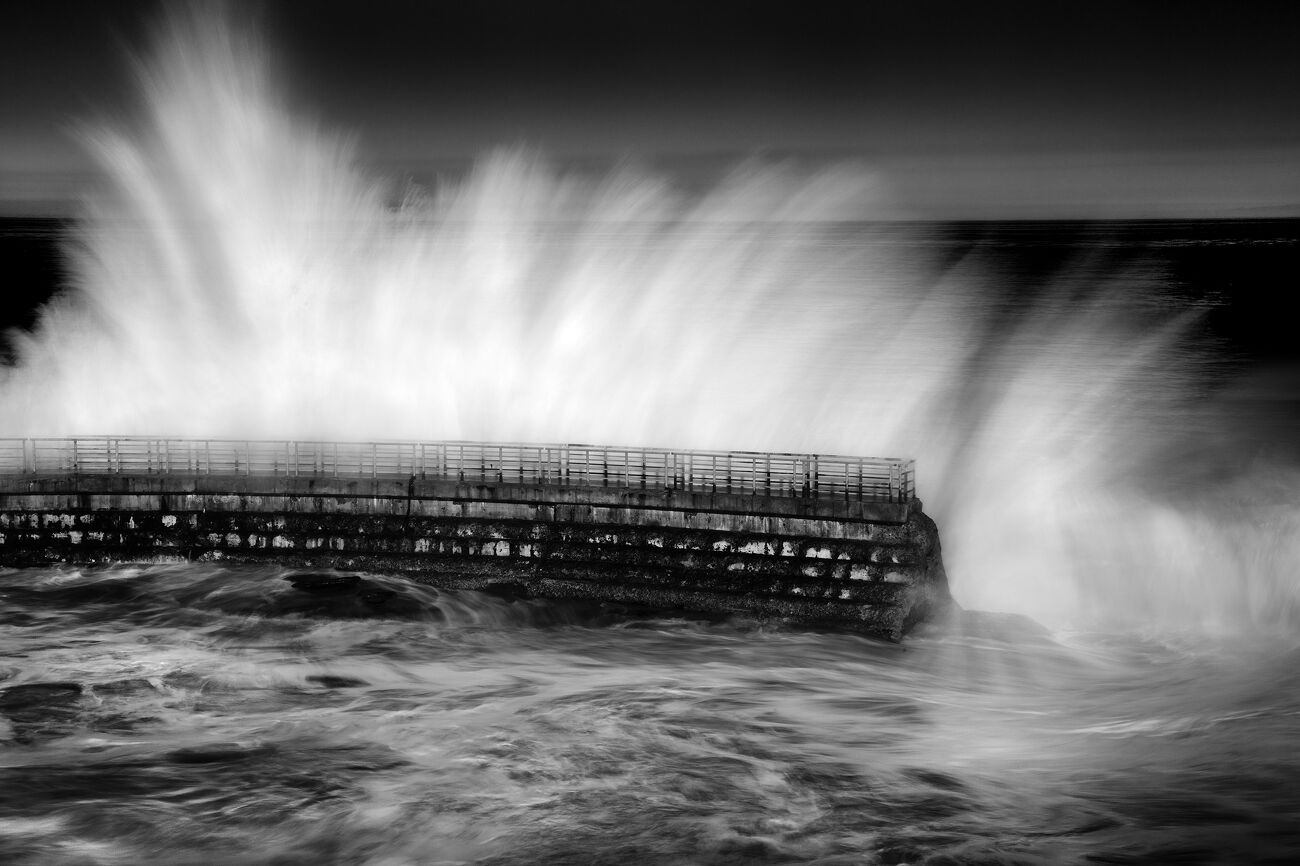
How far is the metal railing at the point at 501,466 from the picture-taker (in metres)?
23.5

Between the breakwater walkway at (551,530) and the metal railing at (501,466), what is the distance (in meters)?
0.15

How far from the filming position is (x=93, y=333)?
4044cm

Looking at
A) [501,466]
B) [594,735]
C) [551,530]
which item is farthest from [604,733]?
[501,466]

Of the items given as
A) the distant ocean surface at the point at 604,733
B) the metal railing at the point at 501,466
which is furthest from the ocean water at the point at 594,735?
the metal railing at the point at 501,466

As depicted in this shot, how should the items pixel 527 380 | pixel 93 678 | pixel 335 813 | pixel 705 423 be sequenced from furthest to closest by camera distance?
pixel 527 380
pixel 705 423
pixel 93 678
pixel 335 813

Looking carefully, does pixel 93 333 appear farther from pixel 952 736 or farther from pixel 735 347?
pixel 735 347

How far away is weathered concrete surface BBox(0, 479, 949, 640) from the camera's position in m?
22.6

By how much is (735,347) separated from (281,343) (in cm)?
4408

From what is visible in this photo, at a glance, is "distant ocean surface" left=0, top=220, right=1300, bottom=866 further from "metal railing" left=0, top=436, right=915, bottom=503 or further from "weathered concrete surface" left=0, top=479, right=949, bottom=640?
"metal railing" left=0, top=436, right=915, bottom=503

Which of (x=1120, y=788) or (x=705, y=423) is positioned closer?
(x=1120, y=788)

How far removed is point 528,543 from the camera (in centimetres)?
2442

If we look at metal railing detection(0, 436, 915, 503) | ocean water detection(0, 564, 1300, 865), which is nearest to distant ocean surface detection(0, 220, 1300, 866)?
ocean water detection(0, 564, 1300, 865)

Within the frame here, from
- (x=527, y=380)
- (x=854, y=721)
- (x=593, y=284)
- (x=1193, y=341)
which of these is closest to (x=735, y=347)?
(x=1193, y=341)

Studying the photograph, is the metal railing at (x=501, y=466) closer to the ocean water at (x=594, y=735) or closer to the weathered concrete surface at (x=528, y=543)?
the weathered concrete surface at (x=528, y=543)
